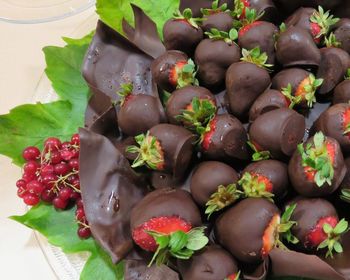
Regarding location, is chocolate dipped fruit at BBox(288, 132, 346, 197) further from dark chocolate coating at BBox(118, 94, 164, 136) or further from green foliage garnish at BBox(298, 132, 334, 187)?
dark chocolate coating at BBox(118, 94, 164, 136)

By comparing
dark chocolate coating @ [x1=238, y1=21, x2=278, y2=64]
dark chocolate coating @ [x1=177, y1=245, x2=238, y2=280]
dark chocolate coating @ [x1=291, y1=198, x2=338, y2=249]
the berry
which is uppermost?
dark chocolate coating @ [x1=238, y1=21, x2=278, y2=64]

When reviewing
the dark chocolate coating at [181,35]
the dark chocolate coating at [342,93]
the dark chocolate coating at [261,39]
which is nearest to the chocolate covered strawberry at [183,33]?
the dark chocolate coating at [181,35]

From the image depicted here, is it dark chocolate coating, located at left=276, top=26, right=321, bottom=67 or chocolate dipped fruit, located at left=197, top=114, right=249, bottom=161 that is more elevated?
dark chocolate coating, located at left=276, top=26, right=321, bottom=67

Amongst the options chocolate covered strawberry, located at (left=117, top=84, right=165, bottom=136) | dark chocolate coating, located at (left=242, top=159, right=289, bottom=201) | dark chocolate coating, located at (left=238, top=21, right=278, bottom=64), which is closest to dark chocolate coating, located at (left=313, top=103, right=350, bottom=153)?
dark chocolate coating, located at (left=242, top=159, right=289, bottom=201)

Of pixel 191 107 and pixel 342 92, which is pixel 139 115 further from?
pixel 342 92

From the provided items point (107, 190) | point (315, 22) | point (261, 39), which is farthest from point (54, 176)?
point (315, 22)

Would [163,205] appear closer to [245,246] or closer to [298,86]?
[245,246]
